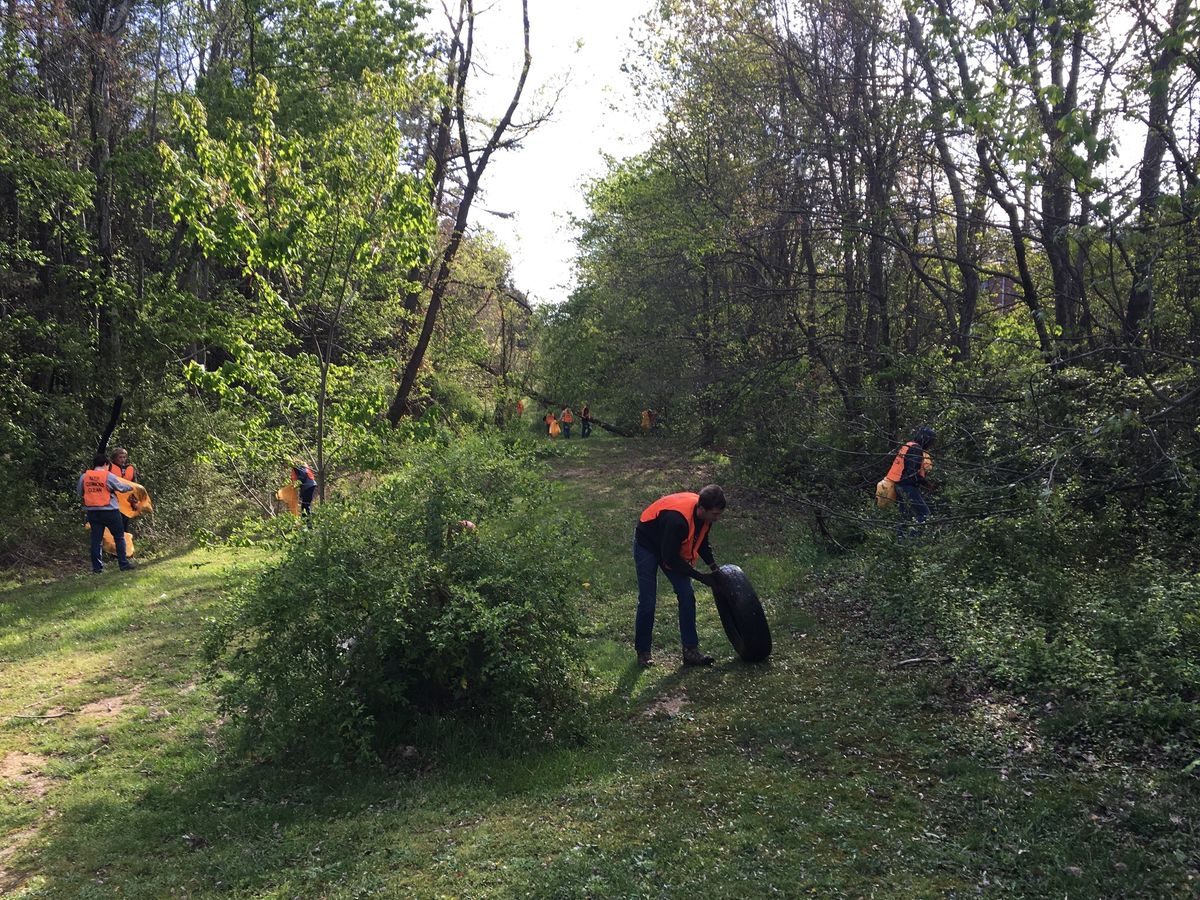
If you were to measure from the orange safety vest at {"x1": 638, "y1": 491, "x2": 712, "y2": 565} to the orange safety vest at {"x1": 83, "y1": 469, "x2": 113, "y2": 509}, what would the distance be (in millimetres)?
8509

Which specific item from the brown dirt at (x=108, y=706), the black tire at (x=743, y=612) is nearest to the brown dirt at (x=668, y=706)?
the black tire at (x=743, y=612)

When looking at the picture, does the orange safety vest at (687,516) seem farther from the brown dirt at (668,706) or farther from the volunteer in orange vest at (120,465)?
the volunteer in orange vest at (120,465)

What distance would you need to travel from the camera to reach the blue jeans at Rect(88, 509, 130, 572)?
11215 millimetres

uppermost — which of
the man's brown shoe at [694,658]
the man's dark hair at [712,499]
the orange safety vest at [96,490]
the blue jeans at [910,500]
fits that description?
the orange safety vest at [96,490]

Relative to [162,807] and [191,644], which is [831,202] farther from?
[162,807]

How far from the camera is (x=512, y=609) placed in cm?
537

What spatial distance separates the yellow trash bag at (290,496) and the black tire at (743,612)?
338 inches

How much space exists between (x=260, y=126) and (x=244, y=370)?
2.26 meters

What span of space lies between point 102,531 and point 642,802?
10.4 metres

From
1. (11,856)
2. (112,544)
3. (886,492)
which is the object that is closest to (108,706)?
(11,856)

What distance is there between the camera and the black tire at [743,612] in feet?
22.0

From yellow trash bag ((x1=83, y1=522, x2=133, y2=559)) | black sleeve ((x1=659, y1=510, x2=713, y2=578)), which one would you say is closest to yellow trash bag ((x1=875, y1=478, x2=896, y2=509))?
black sleeve ((x1=659, y1=510, x2=713, y2=578))

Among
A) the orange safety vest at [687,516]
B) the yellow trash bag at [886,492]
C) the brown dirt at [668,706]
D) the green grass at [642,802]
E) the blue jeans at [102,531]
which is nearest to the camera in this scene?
the green grass at [642,802]

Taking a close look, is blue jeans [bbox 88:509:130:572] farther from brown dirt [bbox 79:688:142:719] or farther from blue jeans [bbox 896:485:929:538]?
blue jeans [bbox 896:485:929:538]
